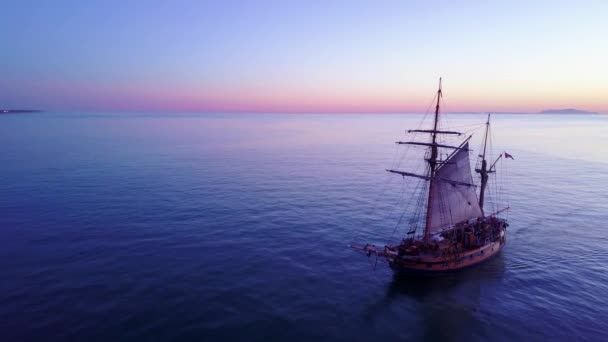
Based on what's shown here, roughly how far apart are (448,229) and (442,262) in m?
7.96

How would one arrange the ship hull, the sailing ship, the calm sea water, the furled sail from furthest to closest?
the furled sail
the sailing ship
the ship hull
the calm sea water

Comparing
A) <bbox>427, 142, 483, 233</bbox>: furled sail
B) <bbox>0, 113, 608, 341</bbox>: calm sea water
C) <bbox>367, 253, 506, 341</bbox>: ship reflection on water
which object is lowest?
<bbox>367, 253, 506, 341</bbox>: ship reflection on water

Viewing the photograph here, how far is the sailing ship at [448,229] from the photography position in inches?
1583

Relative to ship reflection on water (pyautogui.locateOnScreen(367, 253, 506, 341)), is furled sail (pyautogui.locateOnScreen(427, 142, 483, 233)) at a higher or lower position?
higher

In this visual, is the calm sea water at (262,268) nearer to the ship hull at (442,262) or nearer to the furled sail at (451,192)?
the ship hull at (442,262)

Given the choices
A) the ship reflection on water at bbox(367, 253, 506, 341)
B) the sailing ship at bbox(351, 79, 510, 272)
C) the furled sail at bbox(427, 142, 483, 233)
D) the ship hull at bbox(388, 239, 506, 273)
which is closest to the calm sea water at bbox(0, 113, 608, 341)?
the ship reflection on water at bbox(367, 253, 506, 341)

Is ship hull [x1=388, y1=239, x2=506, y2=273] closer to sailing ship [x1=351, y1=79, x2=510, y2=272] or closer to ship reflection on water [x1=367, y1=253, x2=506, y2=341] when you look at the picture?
sailing ship [x1=351, y1=79, x2=510, y2=272]

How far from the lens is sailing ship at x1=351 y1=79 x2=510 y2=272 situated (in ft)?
132

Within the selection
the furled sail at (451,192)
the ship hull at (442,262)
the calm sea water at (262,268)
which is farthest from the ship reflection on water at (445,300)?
the furled sail at (451,192)

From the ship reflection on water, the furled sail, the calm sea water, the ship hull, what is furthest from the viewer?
the furled sail

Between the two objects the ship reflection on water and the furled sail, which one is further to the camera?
the furled sail

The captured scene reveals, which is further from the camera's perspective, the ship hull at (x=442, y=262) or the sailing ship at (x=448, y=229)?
the sailing ship at (x=448, y=229)

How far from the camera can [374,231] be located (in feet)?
174

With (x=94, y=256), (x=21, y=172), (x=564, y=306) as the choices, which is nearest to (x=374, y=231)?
(x=564, y=306)
